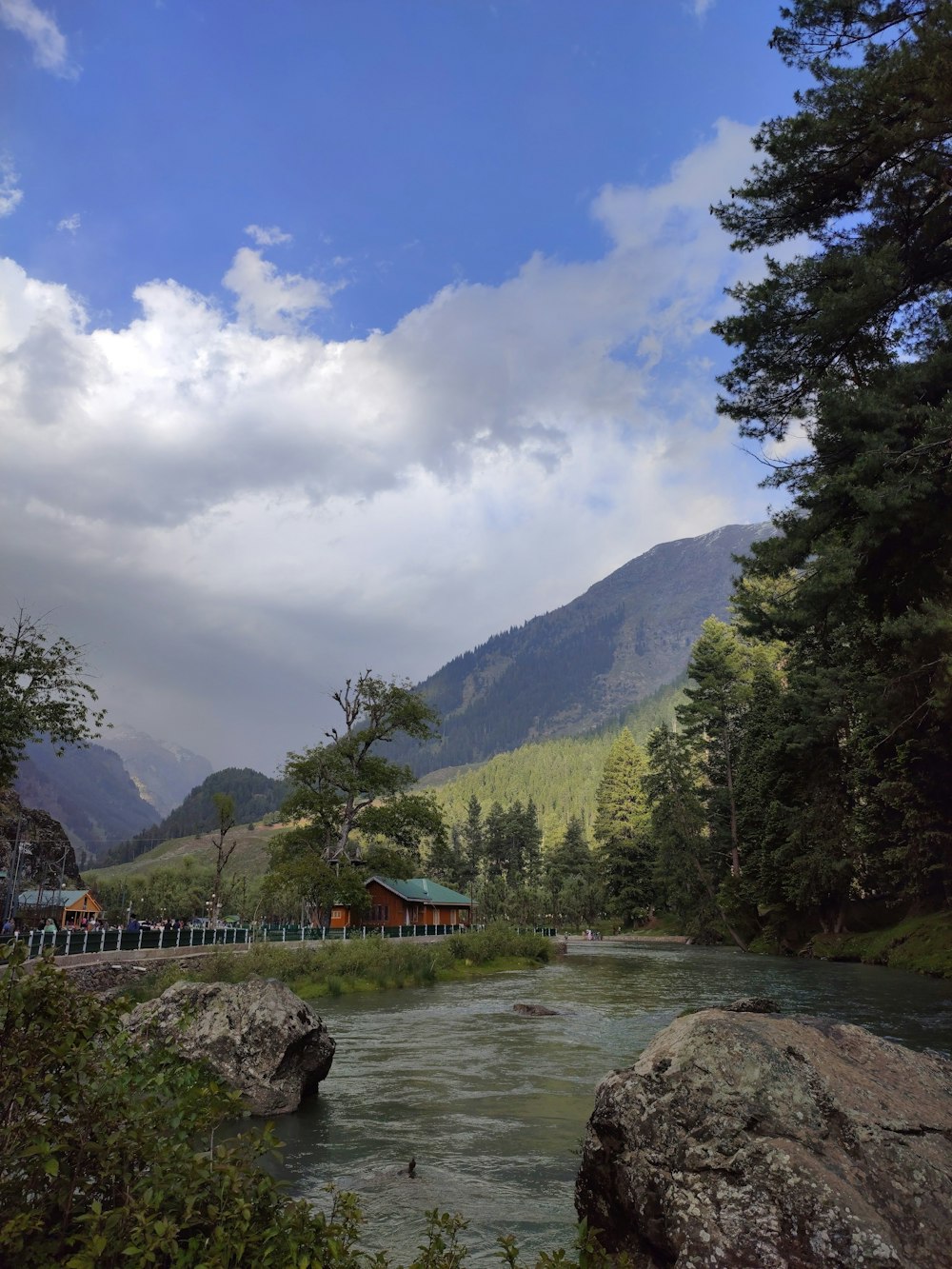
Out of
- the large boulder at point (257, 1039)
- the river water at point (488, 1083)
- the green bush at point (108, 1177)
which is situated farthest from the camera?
the large boulder at point (257, 1039)

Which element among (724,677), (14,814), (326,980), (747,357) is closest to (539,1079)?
(747,357)

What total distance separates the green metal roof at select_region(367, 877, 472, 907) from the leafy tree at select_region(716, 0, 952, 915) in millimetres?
51864

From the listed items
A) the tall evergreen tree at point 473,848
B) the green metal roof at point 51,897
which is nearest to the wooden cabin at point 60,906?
the green metal roof at point 51,897

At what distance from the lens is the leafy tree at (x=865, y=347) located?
15078 mm

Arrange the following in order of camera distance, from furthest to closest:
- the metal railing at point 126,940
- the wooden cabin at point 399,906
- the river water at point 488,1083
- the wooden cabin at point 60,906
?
the wooden cabin at point 60,906 < the wooden cabin at point 399,906 < the metal railing at point 126,940 < the river water at point 488,1083

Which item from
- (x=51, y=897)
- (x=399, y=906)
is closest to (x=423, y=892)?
(x=399, y=906)

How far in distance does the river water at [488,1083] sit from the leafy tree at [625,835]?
5784 cm

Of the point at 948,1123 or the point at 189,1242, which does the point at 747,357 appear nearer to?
the point at 948,1123

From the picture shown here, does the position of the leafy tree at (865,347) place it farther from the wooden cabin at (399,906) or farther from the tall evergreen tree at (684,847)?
the tall evergreen tree at (684,847)

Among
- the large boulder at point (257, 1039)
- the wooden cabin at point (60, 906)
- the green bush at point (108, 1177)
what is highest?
the green bush at point (108, 1177)

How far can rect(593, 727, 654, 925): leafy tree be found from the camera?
8938 centimetres

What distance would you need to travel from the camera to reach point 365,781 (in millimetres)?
49125

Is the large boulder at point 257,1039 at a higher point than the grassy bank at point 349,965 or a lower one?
higher

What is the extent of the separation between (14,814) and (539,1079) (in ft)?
204
